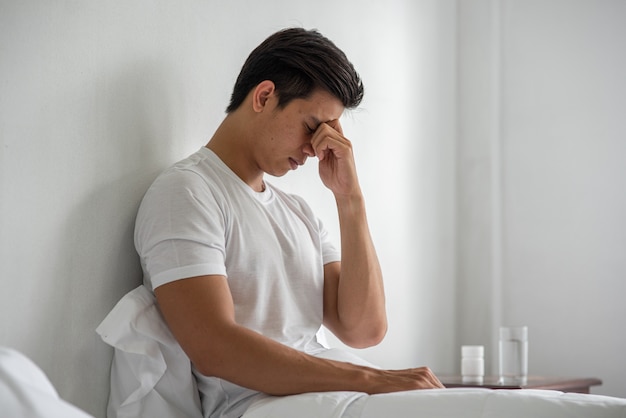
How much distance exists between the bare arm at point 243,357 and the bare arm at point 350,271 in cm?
42

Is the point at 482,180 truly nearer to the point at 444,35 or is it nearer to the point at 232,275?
the point at 444,35

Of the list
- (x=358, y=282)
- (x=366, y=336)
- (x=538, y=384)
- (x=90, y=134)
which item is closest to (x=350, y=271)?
(x=358, y=282)

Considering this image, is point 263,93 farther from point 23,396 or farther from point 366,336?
point 23,396

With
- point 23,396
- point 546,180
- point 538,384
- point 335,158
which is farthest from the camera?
point 546,180

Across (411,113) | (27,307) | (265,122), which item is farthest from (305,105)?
(411,113)

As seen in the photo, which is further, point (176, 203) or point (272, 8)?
point (272, 8)

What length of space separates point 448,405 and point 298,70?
0.85 meters

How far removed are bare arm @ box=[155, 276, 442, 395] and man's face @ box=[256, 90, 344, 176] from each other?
1.32 ft

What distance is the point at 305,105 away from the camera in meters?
1.79

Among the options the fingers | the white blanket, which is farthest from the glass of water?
the white blanket

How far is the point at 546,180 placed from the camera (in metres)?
3.15

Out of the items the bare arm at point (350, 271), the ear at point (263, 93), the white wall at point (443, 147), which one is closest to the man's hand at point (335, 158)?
the bare arm at point (350, 271)

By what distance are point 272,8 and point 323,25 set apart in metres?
0.27

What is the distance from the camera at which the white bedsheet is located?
117 cm
